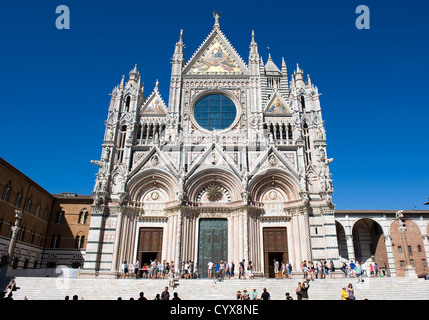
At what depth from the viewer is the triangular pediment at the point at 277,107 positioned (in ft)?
91.5

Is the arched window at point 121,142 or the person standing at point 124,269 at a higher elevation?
the arched window at point 121,142

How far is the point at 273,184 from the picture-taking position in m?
25.5

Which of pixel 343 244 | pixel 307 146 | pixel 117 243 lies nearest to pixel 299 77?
pixel 307 146

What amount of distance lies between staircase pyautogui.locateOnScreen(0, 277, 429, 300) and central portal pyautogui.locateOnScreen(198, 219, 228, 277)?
5.16 meters

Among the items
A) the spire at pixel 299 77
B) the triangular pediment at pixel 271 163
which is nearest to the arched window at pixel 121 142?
the triangular pediment at pixel 271 163

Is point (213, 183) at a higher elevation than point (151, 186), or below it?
higher

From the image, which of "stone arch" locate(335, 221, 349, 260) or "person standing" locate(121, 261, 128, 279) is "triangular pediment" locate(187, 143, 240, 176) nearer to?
"person standing" locate(121, 261, 128, 279)

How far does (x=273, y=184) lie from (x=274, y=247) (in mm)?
5060

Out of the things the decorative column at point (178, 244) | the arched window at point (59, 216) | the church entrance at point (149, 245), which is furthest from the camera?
the arched window at point (59, 216)

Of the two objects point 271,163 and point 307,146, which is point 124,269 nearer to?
point 271,163

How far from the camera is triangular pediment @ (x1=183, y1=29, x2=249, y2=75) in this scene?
99.0 ft

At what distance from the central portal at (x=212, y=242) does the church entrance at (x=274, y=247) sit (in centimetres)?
317

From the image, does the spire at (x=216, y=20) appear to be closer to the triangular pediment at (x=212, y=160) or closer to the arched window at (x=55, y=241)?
the triangular pediment at (x=212, y=160)
